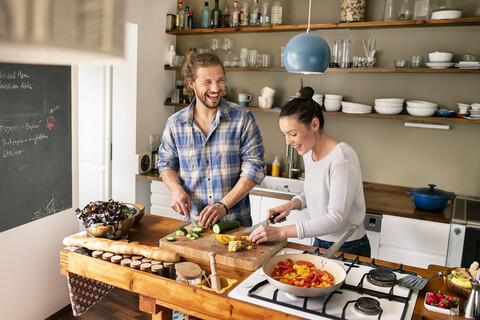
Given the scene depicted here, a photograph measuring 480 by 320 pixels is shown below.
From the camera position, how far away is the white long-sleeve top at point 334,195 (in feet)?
6.12

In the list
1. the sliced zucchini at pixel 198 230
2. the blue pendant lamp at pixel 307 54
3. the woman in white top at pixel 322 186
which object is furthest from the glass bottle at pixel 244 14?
the sliced zucchini at pixel 198 230

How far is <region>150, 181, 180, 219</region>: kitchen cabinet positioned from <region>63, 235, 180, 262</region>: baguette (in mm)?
2034

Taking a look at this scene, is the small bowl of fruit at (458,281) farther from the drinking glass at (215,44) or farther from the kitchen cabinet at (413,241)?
the drinking glass at (215,44)

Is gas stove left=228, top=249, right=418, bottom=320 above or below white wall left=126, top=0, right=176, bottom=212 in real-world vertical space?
below

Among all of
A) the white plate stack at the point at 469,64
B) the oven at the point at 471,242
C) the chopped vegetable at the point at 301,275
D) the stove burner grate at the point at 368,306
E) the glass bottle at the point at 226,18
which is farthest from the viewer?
the glass bottle at the point at 226,18

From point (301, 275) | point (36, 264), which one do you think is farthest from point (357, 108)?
point (36, 264)

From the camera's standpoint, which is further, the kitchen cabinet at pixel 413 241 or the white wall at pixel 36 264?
the kitchen cabinet at pixel 413 241

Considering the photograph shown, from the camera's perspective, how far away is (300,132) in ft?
6.63

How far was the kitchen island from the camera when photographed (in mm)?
1447

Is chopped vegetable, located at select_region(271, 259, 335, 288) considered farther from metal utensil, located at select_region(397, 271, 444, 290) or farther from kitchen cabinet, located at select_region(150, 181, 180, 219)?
kitchen cabinet, located at select_region(150, 181, 180, 219)

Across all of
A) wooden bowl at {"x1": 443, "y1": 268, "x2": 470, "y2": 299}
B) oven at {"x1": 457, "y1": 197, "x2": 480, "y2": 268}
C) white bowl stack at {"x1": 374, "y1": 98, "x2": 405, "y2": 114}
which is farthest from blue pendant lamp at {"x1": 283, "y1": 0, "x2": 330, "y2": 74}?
oven at {"x1": 457, "y1": 197, "x2": 480, "y2": 268}

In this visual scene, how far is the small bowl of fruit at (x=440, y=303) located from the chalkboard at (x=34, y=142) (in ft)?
7.95

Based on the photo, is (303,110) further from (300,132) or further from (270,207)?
(270,207)

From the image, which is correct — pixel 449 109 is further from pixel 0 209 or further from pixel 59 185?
pixel 0 209
